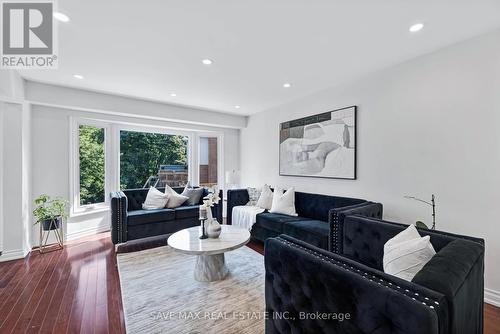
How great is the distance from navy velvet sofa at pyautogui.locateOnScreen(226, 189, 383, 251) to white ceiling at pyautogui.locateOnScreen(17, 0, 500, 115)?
1769 millimetres

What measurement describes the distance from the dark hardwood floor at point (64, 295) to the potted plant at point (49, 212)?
430 mm

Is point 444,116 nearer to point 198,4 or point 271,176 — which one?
point 198,4

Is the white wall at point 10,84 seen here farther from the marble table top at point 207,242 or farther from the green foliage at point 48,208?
the marble table top at point 207,242

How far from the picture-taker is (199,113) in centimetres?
491

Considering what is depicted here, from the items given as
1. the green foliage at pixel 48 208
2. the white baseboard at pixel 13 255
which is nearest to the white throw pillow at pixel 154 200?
the green foliage at pixel 48 208

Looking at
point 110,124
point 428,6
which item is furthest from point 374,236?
point 110,124

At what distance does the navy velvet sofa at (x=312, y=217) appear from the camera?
2489 mm

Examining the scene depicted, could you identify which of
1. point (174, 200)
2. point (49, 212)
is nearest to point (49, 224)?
point (49, 212)

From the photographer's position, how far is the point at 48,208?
3.45 meters

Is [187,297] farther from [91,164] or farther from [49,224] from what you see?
[91,164]

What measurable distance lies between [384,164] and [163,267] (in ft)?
10.4

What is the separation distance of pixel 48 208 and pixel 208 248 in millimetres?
2905

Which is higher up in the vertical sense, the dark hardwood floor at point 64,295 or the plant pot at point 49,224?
the plant pot at point 49,224

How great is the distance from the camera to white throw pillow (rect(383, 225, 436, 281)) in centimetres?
138
